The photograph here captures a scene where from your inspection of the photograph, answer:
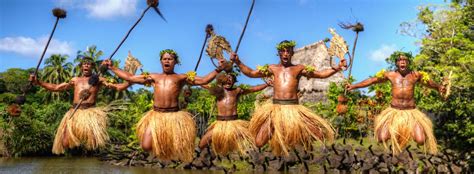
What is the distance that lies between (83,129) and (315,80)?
1079 centimetres

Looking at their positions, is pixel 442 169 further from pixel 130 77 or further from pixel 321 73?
pixel 130 77

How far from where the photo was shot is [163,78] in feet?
18.2

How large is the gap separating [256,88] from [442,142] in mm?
6335

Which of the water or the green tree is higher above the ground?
the green tree

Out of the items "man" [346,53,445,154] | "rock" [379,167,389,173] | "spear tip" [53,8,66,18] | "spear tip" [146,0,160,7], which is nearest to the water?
"rock" [379,167,389,173]

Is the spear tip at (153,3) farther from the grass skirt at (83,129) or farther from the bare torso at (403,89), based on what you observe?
the bare torso at (403,89)

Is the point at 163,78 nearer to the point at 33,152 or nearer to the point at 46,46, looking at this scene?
the point at 46,46

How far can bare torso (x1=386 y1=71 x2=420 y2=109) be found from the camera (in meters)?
5.98

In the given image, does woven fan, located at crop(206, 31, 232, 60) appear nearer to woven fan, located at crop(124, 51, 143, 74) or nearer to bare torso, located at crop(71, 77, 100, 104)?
woven fan, located at crop(124, 51, 143, 74)

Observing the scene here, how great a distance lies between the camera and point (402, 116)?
19.5 feet

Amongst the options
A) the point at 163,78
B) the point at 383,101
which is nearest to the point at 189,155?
the point at 163,78

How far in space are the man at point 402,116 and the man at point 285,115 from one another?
738mm

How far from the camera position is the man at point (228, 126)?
5934 mm

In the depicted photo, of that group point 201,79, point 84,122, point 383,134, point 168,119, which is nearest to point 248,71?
point 201,79
